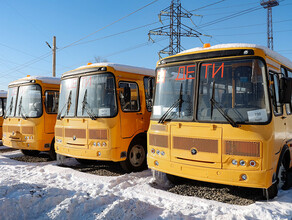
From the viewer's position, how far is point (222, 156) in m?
4.82

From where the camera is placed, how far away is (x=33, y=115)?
9.45m

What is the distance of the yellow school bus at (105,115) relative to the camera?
7.08m

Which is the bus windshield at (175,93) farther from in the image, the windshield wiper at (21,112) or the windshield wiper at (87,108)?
the windshield wiper at (21,112)

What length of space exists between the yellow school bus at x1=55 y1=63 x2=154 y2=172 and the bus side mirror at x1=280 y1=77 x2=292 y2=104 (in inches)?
107

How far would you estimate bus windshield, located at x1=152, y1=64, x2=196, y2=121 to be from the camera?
535cm

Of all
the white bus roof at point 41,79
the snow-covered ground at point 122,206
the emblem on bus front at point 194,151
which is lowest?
the snow-covered ground at point 122,206

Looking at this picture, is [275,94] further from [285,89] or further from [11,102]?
[11,102]

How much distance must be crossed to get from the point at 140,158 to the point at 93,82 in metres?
2.41

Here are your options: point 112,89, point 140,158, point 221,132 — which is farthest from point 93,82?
point 221,132

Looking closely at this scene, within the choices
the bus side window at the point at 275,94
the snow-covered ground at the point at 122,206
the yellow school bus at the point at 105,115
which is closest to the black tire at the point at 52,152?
the yellow school bus at the point at 105,115

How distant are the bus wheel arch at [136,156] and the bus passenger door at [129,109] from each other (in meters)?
0.29

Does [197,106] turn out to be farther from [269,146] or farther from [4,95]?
[4,95]

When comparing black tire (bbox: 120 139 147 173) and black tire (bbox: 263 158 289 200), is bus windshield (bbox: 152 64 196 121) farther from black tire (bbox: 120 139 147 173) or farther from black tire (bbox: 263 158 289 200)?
black tire (bbox: 120 139 147 173)

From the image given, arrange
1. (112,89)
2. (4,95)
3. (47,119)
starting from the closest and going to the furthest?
(112,89)
(47,119)
(4,95)
